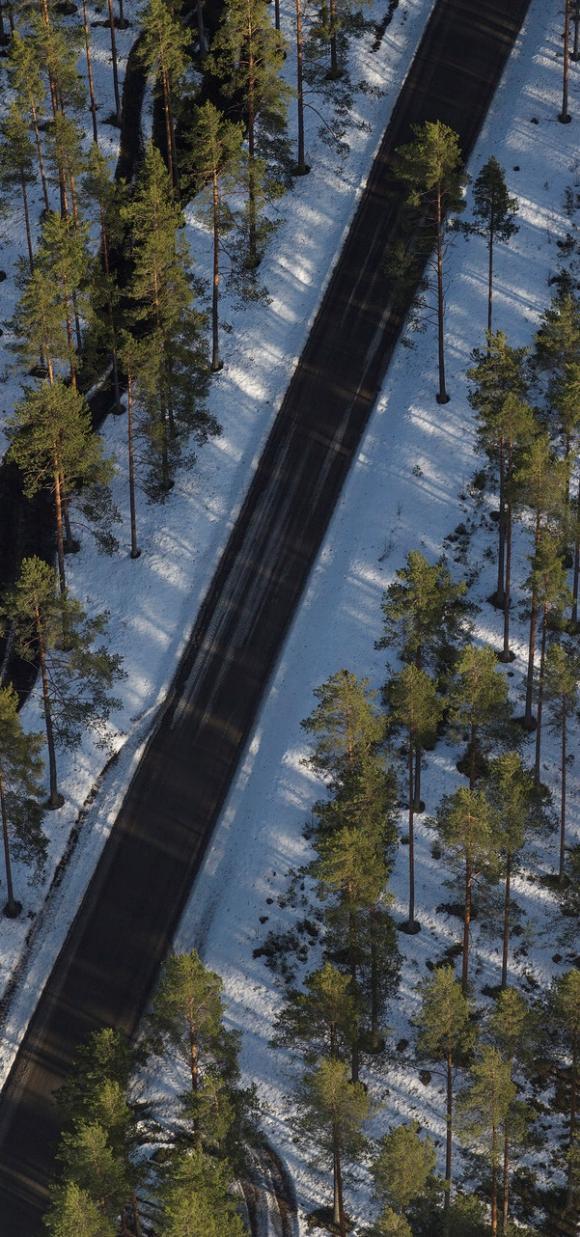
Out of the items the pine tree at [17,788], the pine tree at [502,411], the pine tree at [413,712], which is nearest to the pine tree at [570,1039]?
the pine tree at [413,712]

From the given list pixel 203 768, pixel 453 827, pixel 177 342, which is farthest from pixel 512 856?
pixel 177 342

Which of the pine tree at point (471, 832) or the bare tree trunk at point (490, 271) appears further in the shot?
the bare tree trunk at point (490, 271)

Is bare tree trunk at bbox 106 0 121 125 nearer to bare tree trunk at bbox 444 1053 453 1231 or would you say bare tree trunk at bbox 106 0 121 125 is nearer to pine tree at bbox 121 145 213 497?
pine tree at bbox 121 145 213 497

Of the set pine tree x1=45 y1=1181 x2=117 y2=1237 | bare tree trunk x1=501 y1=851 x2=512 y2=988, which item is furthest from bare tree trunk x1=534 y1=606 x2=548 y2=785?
pine tree x1=45 y1=1181 x2=117 y2=1237

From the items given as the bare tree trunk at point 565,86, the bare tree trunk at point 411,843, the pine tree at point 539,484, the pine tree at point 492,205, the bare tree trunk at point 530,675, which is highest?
the bare tree trunk at point 565,86

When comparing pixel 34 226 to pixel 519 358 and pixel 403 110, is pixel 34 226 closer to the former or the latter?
pixel 403 110

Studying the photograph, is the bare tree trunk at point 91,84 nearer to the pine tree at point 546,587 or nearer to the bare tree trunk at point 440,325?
the bare tree trunk at point 440,325

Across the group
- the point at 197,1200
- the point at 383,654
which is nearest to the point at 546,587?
the point at 383,654

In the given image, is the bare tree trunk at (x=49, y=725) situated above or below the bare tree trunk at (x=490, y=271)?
below
